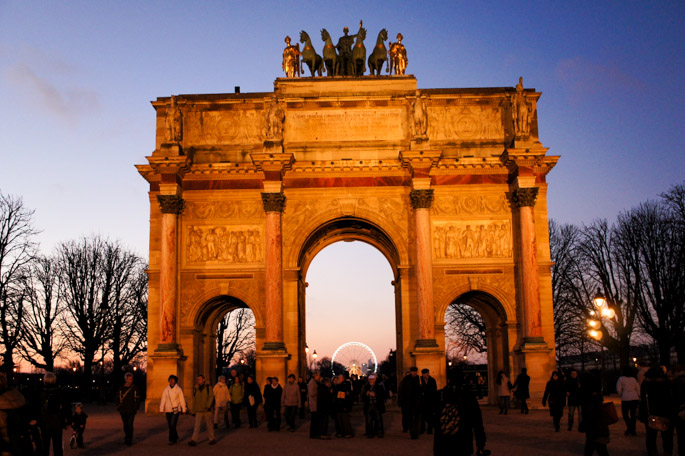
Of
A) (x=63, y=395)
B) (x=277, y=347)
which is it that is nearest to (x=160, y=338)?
(x=277, y=347)

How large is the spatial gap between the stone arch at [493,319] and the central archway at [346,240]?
2586 millimetres

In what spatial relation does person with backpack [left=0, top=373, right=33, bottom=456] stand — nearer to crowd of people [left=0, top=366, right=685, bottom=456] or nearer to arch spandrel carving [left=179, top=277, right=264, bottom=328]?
crowd of people [left=0, top=366, right=685, bottom=456]

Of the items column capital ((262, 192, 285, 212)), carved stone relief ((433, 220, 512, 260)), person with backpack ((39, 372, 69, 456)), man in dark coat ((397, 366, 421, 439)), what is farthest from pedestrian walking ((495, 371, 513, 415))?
person with backpack ((39, 372, 69, 456))

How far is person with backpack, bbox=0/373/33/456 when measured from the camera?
891cm

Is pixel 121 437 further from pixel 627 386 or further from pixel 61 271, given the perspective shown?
pixel 61 271

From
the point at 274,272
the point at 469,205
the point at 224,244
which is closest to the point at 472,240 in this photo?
the point at 469,205

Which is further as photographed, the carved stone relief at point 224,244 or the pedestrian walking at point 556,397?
the carved stone relief at point 224,244

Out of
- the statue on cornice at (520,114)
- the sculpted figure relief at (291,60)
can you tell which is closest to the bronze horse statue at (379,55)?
the sculpted figure relief at (291,60)

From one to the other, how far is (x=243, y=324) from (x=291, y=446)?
53.7 metres

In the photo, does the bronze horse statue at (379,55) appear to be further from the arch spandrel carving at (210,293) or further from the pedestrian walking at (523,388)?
the pedestrian walking at (523,388)

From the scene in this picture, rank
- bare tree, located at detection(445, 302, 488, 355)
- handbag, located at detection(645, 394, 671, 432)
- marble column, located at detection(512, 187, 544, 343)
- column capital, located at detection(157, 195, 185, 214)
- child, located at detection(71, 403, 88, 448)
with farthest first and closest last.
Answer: bare tree, located at detection(445, 302, 488, 355), column capital, located at detection(157, 195, 185, 214), marble column, located at detection(512, 187, 544, 343), child, located at detection(71, 403, 88, 448), handbag, located at detection(645, 394, 671, 432)

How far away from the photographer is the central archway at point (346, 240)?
33.0 m

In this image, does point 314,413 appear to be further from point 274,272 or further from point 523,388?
point 274,272

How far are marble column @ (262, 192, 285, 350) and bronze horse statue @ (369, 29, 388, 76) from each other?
24.5 ft
